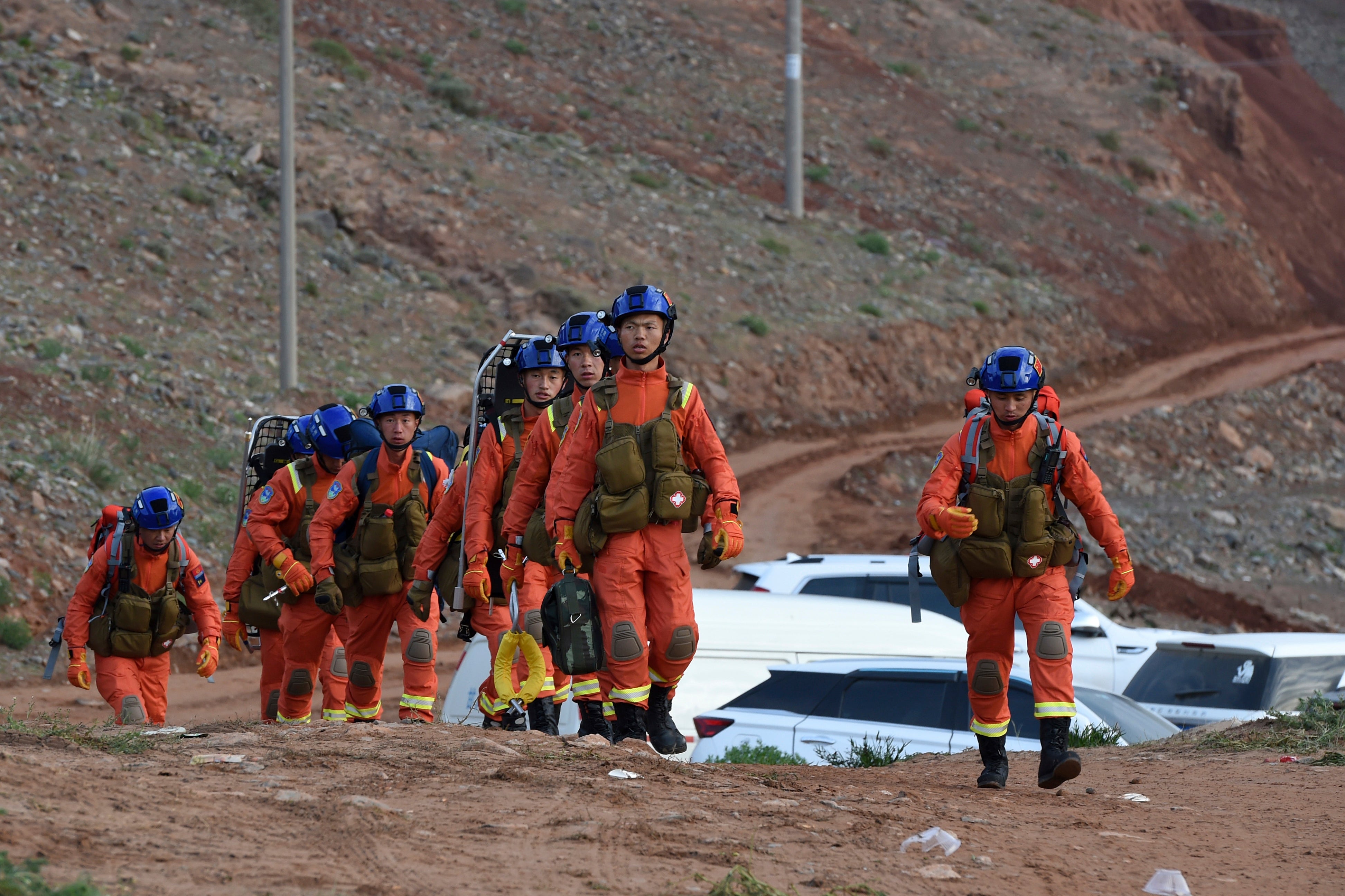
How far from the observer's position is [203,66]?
33.1 m

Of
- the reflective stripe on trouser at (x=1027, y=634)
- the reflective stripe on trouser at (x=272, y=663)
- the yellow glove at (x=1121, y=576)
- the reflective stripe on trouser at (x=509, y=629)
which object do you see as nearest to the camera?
the reflective stripe on trouser at (x=1027, y=634)

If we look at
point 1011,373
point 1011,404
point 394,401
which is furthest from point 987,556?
point 394,401

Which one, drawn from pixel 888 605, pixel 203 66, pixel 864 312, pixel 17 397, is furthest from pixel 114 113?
pixel 888 605

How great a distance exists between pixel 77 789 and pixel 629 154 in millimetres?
33690

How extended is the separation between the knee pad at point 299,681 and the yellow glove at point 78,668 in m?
1.58

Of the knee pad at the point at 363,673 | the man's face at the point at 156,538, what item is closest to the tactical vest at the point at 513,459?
the knee pad at the point at 363,673

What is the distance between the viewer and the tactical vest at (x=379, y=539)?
9609mm

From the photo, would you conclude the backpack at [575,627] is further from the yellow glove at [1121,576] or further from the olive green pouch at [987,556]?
the yellow glove at [1121,576]

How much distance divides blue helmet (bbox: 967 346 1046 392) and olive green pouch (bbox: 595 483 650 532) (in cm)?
177

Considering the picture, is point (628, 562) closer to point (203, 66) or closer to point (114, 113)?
point (114, 113)

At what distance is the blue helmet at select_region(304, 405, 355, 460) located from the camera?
1017cm

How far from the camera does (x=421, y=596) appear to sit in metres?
9.36

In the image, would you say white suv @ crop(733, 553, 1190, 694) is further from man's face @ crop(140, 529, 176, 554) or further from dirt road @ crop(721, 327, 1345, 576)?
dirt road @ crop(721, 327, 1345, 576)

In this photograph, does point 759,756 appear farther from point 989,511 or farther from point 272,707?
point 272,707
